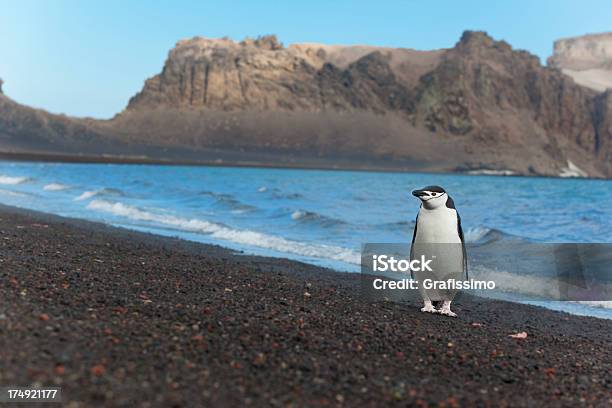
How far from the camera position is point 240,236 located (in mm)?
16234

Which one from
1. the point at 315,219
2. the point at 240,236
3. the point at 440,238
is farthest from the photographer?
the point at 315,219

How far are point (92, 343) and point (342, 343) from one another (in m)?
1.95

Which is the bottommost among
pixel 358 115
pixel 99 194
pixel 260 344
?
pixel 99 194

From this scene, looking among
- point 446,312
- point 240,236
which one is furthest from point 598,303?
point 240,236

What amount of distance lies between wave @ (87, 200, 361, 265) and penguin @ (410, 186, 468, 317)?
17.5 feet

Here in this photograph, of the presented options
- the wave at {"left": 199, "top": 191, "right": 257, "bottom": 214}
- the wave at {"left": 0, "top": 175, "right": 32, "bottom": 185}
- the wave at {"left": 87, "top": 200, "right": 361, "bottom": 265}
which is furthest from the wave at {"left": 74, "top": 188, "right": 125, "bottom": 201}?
the wave at {"left": 0, "top": 175, "right": 32, "bottom": 185}

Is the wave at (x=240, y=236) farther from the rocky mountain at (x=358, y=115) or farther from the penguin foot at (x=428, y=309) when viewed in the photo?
the rocky mountain at (x=358, y=115)

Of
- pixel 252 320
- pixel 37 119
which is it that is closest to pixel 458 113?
pixel 37 119

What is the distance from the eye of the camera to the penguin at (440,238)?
720 centimetres

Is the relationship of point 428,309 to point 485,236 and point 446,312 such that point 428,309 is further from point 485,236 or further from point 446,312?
point 485,236

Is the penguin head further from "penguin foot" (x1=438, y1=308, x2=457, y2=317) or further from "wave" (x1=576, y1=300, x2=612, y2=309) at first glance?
"wave" (x1=576, y1=300, x2=612, y2=309)

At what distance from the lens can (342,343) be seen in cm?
517

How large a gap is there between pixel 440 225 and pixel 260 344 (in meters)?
3.16

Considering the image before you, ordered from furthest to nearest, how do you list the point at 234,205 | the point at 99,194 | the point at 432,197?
the point at 99,194 < the point at 234,205 < the point at 432,197
